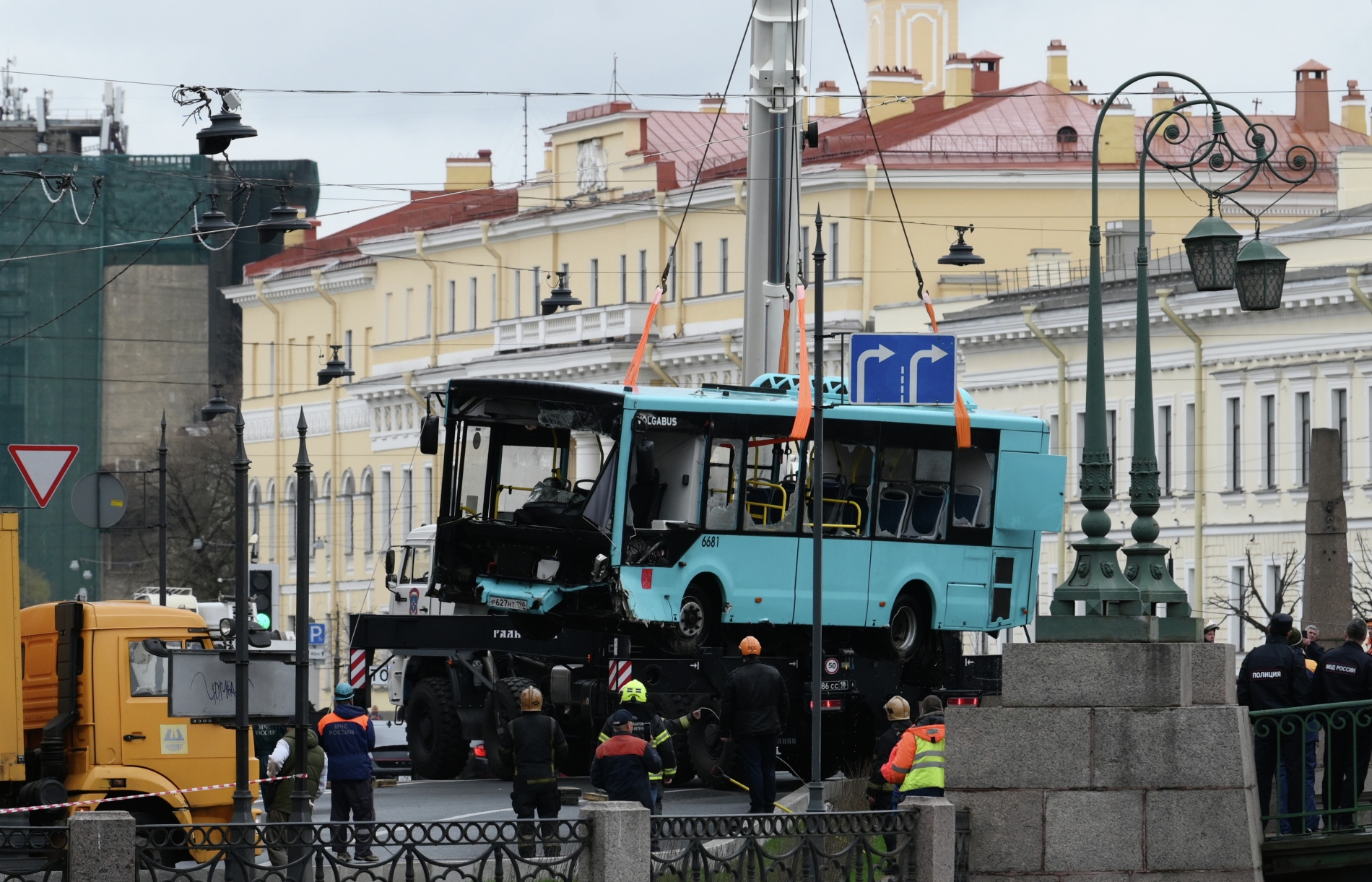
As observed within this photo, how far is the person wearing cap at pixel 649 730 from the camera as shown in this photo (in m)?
22.6

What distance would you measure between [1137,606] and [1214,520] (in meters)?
43.8

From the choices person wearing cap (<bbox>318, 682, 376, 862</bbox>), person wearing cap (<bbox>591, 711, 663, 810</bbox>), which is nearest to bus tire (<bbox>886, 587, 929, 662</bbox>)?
person wearing cap (<bbox>318, 682, 376, 862</bbox>)

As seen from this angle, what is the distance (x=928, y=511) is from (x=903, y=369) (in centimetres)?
283

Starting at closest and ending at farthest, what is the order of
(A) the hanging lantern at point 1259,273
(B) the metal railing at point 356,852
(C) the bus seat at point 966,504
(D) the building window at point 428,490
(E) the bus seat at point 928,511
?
(B) the metal railing at point 356,852 → (A) the hanging lantern at point 1259,273 → (E) the bus seat at point 928,511 → (C) the bus seat at point 966,504 → (D) the building window at point 428,490

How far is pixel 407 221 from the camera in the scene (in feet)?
315

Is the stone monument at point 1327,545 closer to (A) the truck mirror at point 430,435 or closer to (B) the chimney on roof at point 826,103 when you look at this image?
(A) the truck mirror at point 430,435

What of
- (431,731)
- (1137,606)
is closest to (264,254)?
(431,731)

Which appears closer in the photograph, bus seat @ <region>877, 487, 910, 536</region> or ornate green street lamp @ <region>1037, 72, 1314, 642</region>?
ornate green street lamp @ <region>1037, 72, 1314, 642</region>

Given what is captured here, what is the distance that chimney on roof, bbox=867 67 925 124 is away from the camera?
83750 mm

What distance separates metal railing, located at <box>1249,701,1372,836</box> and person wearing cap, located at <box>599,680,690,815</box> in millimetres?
4208

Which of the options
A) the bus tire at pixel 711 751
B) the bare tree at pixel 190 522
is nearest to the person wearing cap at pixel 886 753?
the bus tire at pixel 711 751

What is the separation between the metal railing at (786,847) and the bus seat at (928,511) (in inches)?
442

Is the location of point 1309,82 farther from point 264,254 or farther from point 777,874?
point 777,874

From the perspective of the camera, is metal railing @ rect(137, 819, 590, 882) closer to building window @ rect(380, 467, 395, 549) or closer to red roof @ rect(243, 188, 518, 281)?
red roof @ rect(243, 188, 518, 281)
